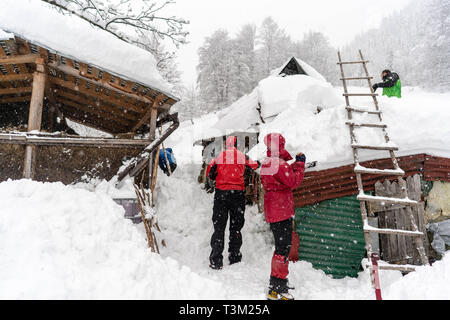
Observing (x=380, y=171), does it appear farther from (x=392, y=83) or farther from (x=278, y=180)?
(x=392, y=83)

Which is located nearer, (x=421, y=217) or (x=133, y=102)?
(x=421, y=217)

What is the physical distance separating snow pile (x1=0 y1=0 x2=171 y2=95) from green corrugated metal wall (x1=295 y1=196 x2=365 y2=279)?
4322 millimetres

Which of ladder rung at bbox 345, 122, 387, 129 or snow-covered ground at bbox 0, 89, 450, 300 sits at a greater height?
ladder rung at bbox 345, 122, 387, 129

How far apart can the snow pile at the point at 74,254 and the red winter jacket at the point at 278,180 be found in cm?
145

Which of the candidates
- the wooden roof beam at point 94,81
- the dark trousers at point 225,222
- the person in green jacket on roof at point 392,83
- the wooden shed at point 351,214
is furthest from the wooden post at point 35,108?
the person in green jacket on roof at point 392,83

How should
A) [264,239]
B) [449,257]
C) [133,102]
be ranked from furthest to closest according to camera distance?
[133,102] → [264,239] → [449,257]

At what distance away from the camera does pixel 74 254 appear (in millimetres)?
Answer: 3141

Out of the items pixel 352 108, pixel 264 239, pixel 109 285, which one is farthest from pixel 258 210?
pixel 109 285

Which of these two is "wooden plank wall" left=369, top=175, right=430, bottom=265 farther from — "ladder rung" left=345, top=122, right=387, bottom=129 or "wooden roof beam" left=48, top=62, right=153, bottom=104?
"wooden roof beam" left=48, top=62, right=153, bottom=104

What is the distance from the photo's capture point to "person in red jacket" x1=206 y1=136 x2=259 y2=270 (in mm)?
5177

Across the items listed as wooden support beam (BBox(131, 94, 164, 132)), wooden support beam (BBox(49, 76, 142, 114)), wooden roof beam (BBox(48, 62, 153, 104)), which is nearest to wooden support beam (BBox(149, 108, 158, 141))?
wooden support beam (BBox(131, 94, 164, 132))

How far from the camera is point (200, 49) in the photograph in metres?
34.0

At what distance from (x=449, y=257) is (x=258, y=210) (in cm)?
446
